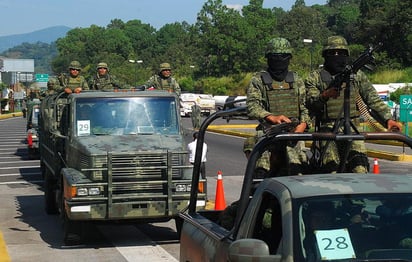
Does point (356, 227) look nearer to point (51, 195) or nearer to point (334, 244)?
point (334, 244)

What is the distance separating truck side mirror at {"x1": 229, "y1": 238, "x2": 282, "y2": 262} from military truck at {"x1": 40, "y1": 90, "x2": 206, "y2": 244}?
642 centimetres

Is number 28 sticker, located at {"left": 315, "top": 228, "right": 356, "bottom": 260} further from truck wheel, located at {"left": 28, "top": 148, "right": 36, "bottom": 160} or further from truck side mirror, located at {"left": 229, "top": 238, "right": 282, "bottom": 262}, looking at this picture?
truck wheel, located at {"left": 28, "top": 148, "right": 36, "bottom": 160}

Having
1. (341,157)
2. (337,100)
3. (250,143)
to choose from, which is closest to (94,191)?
(250,143)

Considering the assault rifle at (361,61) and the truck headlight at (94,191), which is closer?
the assault rifle at (361,61)

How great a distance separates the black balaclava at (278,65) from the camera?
736 cm

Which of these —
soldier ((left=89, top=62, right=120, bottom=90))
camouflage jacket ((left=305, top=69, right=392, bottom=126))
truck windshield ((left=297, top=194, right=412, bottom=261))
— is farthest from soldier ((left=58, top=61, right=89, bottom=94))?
truck windshield ((left=297, top=194, right=412, bottom=261))

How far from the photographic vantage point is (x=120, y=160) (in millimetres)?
10727

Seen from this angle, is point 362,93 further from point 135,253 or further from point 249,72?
point 249,72

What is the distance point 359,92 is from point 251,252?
359 cm

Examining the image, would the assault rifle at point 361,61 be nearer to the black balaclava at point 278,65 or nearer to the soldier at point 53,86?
the black balaclava at point 278,65

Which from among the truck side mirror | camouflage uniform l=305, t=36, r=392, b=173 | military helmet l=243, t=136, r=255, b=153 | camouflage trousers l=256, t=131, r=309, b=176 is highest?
camouflage uniform l=305, t=36, r=392, b=173

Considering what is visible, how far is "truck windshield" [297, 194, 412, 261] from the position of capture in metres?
4.21

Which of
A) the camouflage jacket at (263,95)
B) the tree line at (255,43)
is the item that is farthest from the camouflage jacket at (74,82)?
the tree line at (255,43)

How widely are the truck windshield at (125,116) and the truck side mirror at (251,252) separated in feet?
25.1
